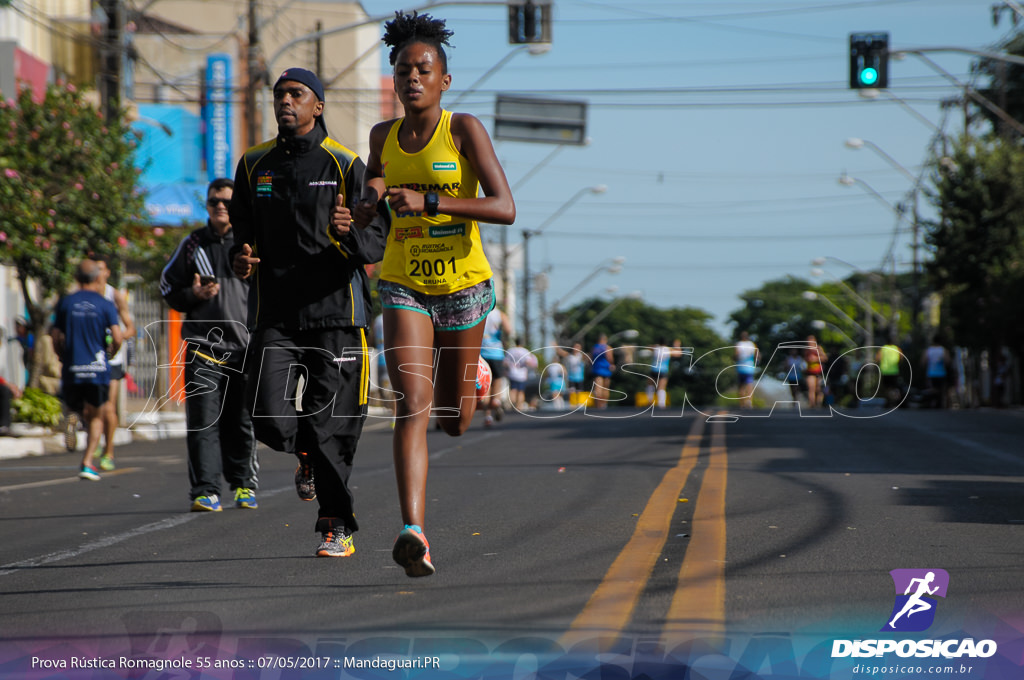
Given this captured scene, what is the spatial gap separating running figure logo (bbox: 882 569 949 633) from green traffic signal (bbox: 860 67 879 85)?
17.9 metres

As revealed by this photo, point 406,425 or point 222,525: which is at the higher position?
point 406,425

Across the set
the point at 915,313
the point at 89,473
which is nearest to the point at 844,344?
the point at 915,313

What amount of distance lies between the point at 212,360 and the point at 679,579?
4311 mm

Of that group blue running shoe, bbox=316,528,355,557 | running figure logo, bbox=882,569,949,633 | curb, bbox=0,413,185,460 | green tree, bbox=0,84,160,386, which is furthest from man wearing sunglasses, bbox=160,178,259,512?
green tree, bbox=0,84,160,386

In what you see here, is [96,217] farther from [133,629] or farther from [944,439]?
[133,629]

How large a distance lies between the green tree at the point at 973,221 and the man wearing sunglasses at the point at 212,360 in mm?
27854

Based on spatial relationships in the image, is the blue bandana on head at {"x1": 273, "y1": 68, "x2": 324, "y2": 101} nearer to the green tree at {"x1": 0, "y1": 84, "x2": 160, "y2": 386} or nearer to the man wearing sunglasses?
the man wearing sunglasses

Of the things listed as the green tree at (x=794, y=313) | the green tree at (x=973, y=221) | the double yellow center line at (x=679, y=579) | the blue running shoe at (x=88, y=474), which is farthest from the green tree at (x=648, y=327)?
the double yellow center line at (x=679, y=579)

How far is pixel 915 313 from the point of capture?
49719mm

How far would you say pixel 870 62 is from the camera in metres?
22.6

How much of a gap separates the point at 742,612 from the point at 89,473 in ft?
27.3

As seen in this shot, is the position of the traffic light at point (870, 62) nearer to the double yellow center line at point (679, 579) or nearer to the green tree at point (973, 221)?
the green tree at point (973, 221)

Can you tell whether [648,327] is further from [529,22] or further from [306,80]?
[306,80]

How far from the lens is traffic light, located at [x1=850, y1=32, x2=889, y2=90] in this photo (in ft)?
73.7
